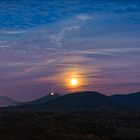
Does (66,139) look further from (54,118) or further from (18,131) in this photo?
(54,118)

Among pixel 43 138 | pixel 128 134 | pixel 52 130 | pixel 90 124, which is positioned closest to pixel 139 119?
pixel 90 124

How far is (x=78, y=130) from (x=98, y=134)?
5094 millimetres

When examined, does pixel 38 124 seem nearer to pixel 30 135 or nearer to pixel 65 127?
pixel 65 127

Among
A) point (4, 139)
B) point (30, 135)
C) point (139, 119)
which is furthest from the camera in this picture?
point (139, 119)

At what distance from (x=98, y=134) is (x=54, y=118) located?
816 inches

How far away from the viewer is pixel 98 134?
91938 mm

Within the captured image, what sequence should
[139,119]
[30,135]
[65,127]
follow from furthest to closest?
1. [139,119]
2. [65,127]
3. [30,135]

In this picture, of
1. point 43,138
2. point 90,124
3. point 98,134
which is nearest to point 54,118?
point 90,124

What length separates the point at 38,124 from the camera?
96812mm

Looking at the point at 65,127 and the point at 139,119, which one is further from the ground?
the point at 65,127

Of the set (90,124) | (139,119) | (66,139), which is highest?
(66,139)

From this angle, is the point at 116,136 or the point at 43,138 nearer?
the point at 43,138

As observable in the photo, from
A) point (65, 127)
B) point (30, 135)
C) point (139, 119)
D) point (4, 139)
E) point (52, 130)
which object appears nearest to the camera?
point (4, 139)

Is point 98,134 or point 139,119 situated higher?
point 98,134
